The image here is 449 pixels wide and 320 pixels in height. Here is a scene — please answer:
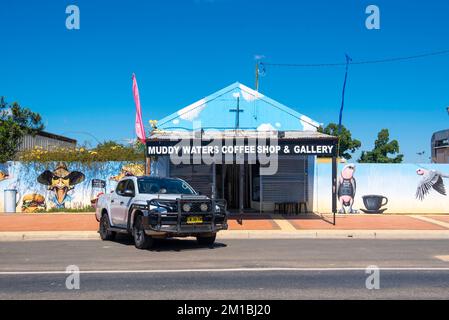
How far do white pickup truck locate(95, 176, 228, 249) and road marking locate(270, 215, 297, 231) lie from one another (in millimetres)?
4512

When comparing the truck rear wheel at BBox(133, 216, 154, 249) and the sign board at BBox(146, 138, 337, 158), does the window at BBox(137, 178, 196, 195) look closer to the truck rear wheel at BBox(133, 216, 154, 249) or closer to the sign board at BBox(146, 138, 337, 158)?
the truck rear wheel at BBox(133, 216, 154, 249)

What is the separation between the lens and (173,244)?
13.7m

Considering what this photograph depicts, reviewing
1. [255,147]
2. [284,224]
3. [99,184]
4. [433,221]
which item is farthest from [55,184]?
[433,221]

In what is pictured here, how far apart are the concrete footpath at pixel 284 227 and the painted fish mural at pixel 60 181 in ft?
6.10

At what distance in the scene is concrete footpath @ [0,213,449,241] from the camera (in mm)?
15953

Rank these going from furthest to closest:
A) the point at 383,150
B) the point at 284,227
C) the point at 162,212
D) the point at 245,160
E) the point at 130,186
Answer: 1. the point at 383,150
2. the point at 245,160
3. the point at 284,227
4. the point at 130,186
5. the point at 162,212

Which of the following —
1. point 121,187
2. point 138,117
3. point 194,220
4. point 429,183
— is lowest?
point 194,220

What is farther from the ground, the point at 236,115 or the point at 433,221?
the point at 236,115

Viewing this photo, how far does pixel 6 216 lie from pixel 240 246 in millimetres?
11397

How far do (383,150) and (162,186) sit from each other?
3555 centimetres

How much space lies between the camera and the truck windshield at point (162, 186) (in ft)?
43.2

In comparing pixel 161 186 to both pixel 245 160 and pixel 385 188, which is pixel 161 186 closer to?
pixel 245 160

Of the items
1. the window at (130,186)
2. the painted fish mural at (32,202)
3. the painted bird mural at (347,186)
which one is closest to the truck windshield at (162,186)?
the window at (130,186)

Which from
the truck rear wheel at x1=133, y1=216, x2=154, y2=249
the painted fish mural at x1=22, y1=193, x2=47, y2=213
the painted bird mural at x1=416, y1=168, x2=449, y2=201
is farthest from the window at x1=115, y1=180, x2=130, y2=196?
the painted bird mural at x1=416, y1=168, x2=449, y2=201
